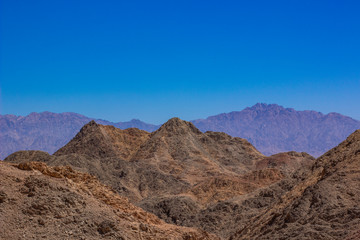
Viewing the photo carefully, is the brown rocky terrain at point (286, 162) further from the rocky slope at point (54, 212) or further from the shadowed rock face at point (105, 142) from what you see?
the rocky slope at point (54, 212)

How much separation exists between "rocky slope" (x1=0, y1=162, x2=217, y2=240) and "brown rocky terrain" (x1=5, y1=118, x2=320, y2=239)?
1680 centimetres

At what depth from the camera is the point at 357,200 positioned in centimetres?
2109

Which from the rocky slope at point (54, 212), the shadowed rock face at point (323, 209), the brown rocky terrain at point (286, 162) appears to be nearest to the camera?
the rocky slope at point (54, 212)

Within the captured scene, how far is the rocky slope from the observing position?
14.9 metres

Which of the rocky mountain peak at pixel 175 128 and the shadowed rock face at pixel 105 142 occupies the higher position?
the rocky mountain peak at pixel 175 128

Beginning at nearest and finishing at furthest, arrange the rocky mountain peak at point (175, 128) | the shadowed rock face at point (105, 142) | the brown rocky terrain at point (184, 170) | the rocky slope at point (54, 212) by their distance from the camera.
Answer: the rocky slope at point (54, 212) < the brown rocky terrain at point (184, 170) < the shadowed rock face at point (105, 142) < the rocky mountain peak at point (175, 128)

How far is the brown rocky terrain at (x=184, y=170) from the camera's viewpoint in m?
38.6

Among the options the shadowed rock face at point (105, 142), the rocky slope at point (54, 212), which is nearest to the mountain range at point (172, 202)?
the rocky slope at point (54, 212)

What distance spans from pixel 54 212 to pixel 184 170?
53.7 meters

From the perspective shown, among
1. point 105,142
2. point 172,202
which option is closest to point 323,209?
point 172,202

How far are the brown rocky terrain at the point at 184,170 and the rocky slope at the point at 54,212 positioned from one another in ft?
55.1

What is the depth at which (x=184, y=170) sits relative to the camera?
69000 mm

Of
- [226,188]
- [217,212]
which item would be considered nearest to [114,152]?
[226,188]

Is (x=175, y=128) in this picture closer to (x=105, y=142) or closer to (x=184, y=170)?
(x=105, y=142)
